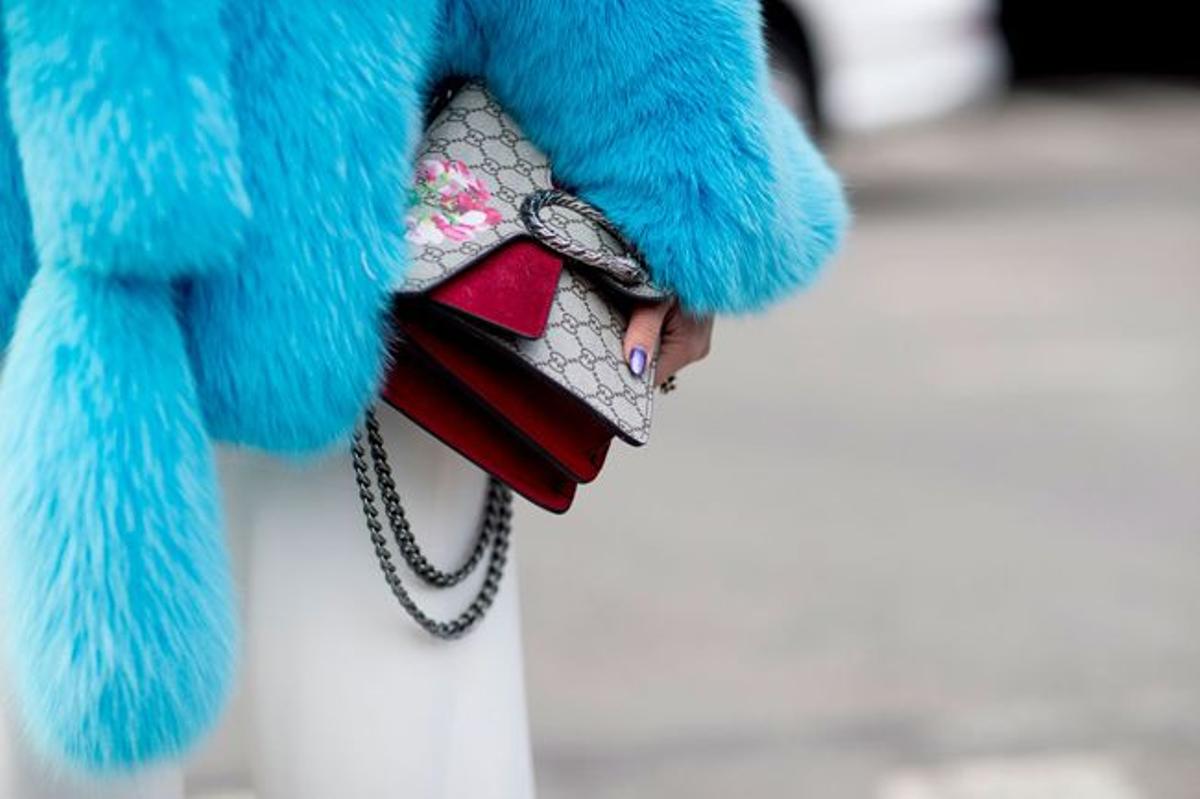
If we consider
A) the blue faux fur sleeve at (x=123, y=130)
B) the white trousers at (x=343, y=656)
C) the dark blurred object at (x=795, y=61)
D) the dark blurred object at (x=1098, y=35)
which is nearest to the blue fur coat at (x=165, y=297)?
the blue faux fur sleeve at (x=123, y=130)

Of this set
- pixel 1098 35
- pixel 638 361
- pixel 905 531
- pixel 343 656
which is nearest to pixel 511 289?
pixel 638 361

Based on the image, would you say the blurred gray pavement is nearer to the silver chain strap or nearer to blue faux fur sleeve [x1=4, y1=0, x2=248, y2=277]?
the silver chain strap

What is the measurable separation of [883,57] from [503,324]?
659 centimetres

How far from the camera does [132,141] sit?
4.88 ft

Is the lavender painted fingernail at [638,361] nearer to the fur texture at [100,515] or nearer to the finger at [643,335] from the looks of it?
the finger at [643,335]

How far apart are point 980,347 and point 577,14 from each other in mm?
4345

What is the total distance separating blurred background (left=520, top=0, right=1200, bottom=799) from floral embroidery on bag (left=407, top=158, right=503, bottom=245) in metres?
1.64

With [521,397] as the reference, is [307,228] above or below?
above

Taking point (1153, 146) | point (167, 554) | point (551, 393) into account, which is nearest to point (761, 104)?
point (551, 393)

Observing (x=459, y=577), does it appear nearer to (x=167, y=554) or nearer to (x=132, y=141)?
(x=167, y=554)

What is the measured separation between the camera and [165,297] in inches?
60.8

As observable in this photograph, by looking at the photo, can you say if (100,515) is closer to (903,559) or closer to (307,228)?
(307,228)

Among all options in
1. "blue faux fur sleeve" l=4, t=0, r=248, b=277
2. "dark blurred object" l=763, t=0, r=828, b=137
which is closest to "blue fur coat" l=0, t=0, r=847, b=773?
"blue faux fur sleeve" l=4, t=0, r=248, b=277

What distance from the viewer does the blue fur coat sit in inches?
58.7
